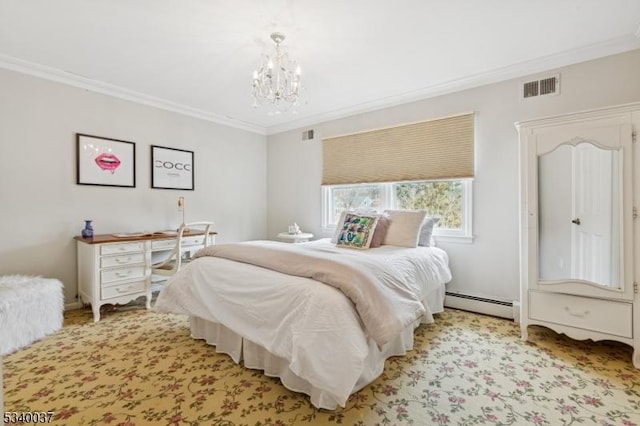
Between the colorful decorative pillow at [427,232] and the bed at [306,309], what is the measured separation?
0.56 m

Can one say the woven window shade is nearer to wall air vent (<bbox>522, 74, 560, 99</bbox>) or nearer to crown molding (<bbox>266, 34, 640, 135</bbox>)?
crown molding (<bbox>266, 34, 640, 135</bbox>)

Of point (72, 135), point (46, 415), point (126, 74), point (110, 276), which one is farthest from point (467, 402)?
point (72, 135)

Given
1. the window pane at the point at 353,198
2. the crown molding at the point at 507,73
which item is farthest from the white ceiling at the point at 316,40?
the window pane at the point at 353,198

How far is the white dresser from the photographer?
2.90m

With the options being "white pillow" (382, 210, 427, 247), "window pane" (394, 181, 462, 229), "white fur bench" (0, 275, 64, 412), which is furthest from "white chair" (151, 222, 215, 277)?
"window pane" (394, 181, 462, 229)

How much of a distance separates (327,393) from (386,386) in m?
0.45

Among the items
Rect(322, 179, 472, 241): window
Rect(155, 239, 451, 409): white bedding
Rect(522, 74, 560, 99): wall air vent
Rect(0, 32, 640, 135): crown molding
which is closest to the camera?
Rect(155, 239, 451, 409): white bedding

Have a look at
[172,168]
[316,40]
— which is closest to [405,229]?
[316,40]

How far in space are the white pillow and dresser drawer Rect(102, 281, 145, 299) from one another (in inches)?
101

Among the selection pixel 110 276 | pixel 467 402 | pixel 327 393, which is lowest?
pixel 467 402

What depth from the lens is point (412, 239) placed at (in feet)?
9.98

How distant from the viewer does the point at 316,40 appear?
248 centimetres

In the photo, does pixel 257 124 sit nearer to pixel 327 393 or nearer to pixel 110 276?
pixel 110 276

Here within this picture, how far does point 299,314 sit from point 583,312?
2.14 m
